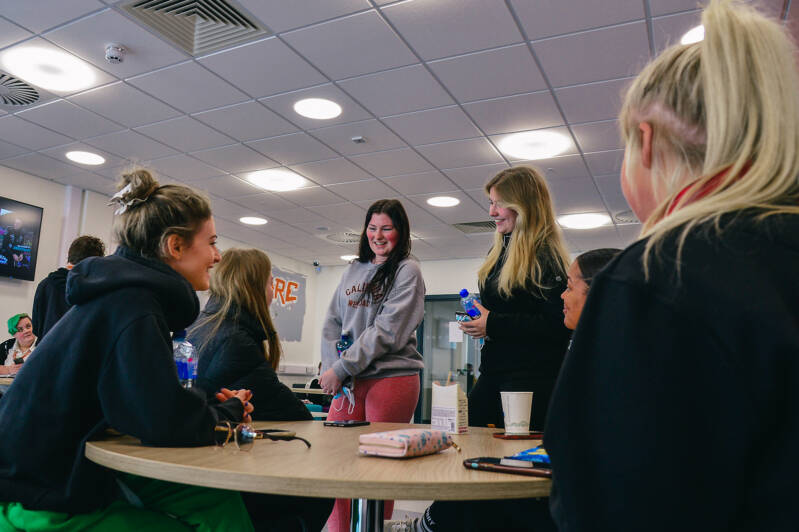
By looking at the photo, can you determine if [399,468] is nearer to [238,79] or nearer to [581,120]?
[238,79]

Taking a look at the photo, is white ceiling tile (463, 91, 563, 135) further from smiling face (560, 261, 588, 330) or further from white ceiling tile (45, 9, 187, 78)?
smiling face (560, 261, 588, 330)

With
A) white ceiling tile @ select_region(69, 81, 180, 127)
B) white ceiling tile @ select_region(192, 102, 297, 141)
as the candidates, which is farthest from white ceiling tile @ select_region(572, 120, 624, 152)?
white ceiling tile @ select_region(69, 81, 180, 127)

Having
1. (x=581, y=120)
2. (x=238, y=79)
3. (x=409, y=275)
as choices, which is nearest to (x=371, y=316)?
(x=409, y=275)

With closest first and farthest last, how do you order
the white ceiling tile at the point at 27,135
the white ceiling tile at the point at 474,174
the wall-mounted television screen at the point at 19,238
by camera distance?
the white ceiling tile at the point at 27,135
the white ceiling tile at the point at 474,174
the wall-mounted television screen at the point at 19,238

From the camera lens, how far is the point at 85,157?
17.6 ft

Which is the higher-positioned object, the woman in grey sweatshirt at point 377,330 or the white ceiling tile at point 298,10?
the white ceiling tile at point 298,10

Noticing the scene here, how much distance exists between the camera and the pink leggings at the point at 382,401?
6.67 ft

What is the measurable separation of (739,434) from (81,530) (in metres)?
1.07

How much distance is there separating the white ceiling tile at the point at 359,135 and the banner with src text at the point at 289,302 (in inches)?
176

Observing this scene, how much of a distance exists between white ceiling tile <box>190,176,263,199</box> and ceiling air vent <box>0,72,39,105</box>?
176 centimetres

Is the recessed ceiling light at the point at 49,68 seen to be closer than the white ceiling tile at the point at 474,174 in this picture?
Yes

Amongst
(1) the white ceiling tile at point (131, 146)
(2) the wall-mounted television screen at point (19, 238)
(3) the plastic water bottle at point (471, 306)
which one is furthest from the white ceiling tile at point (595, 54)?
(2) the wall-mounted television screen at point (19, 238)

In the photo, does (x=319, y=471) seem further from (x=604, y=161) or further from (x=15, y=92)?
(x=604, y=161)

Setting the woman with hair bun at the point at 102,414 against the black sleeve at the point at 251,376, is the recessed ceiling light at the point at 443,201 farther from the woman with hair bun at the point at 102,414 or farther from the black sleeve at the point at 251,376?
the woman with hair bun at the point at 102,414
